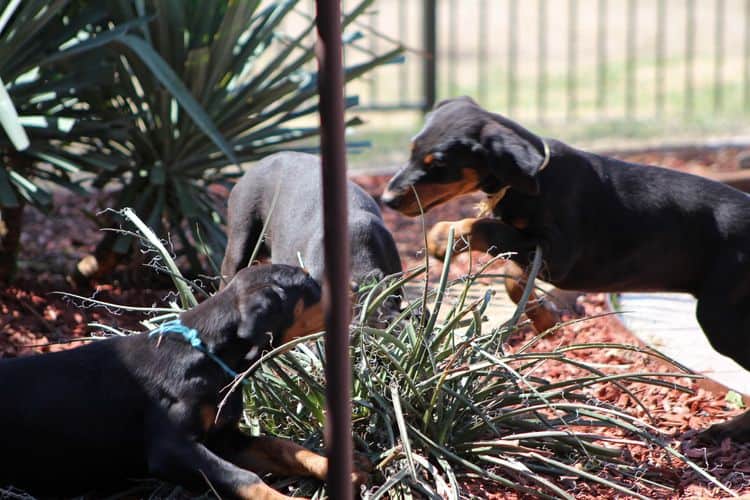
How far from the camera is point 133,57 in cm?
590

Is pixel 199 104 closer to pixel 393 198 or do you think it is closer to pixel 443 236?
pixel 393 198

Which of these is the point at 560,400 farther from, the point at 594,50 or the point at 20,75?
the point at 594,50

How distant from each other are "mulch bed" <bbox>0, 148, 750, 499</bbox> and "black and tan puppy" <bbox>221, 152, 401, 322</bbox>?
321 mm

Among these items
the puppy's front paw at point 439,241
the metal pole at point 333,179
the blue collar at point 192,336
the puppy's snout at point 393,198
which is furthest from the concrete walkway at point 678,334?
the metal pole at point 333,179

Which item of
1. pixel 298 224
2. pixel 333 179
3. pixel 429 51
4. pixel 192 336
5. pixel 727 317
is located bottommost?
pixel 727 317

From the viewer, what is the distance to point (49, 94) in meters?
5.80

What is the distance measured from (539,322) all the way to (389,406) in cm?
153

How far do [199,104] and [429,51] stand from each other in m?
6.56

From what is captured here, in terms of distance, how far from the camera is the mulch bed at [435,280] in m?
3.82

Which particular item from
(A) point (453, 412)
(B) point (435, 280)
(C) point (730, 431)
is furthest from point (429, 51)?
(A) point (453, 412)

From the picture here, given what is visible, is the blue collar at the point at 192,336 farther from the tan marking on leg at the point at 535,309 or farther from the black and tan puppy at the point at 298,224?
the tan marking on leg at the point at 535,309

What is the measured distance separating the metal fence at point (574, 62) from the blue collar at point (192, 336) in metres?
3.28

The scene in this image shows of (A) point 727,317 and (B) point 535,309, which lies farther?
(B) point 535,309

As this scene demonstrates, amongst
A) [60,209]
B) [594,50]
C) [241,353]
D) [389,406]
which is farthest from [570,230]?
[594,50]
